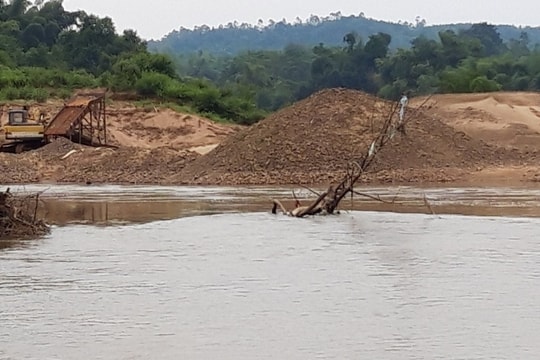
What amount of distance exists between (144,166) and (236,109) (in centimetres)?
1983

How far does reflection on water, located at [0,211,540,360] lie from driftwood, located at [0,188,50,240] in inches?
14.8

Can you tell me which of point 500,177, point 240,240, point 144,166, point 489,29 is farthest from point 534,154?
point 489,29

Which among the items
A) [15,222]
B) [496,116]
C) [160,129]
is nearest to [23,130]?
[160,129]

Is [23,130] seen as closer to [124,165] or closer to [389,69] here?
[124,165]

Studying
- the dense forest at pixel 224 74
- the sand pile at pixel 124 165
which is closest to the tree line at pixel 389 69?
the dense forest at pixel 224 74

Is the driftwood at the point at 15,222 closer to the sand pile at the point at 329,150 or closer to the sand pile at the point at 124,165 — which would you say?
the sand pile at the point at 329,150

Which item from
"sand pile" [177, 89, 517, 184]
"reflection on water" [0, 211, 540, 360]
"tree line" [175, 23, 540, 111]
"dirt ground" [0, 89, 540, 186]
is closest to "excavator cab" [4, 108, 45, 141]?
"dirt ground" [0, 89, 540, 186]

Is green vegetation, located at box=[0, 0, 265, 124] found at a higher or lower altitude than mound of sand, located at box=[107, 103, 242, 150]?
higher

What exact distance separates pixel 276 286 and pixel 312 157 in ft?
70.3

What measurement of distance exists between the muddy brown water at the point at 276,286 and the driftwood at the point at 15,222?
39cm

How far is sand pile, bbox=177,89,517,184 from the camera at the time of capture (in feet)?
115

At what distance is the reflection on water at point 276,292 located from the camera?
10.9 m

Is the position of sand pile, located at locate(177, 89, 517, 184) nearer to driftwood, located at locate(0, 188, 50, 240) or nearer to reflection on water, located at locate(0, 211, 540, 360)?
reflection on water, located at locate(0, 211, 540, 360)

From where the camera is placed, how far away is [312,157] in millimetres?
35625
